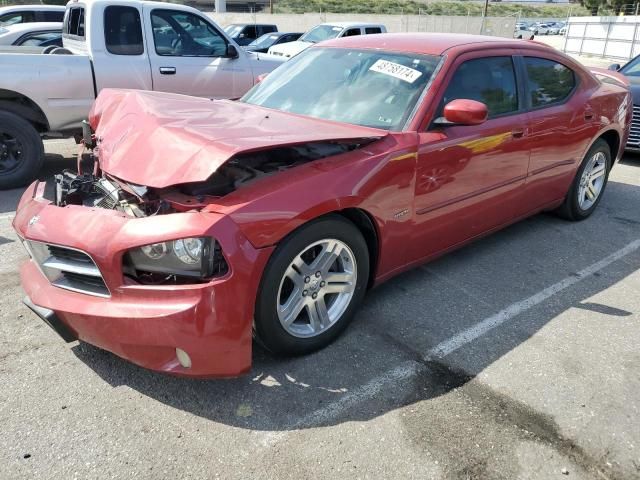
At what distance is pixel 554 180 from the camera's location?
4656 mm

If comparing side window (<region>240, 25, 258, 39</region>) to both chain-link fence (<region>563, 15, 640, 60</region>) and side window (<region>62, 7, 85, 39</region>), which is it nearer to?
side window (<region>62, 7, 85, 39</region>)

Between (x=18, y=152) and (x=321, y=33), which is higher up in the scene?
(x=321, y=33)

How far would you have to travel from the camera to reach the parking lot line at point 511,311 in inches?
124

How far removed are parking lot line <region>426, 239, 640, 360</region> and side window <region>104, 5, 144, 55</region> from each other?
5.18 meters

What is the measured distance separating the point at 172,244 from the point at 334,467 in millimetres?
1194

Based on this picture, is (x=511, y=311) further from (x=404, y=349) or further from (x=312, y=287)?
(x=312, y=287)

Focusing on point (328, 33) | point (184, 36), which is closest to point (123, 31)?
point (184, 36)

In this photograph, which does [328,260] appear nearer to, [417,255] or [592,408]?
[417,255]

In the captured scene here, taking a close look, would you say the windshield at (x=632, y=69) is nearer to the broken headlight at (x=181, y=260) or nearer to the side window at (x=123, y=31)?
the side window at (x=123, y=31)

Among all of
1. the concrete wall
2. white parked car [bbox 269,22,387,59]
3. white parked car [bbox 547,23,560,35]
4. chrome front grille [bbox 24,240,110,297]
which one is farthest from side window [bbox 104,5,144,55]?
white parked car [bbox 547,23,560,35]

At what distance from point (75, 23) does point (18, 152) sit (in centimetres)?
205

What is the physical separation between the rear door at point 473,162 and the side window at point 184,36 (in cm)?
425

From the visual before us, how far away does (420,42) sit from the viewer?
3832mm

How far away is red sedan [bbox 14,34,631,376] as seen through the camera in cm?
242
